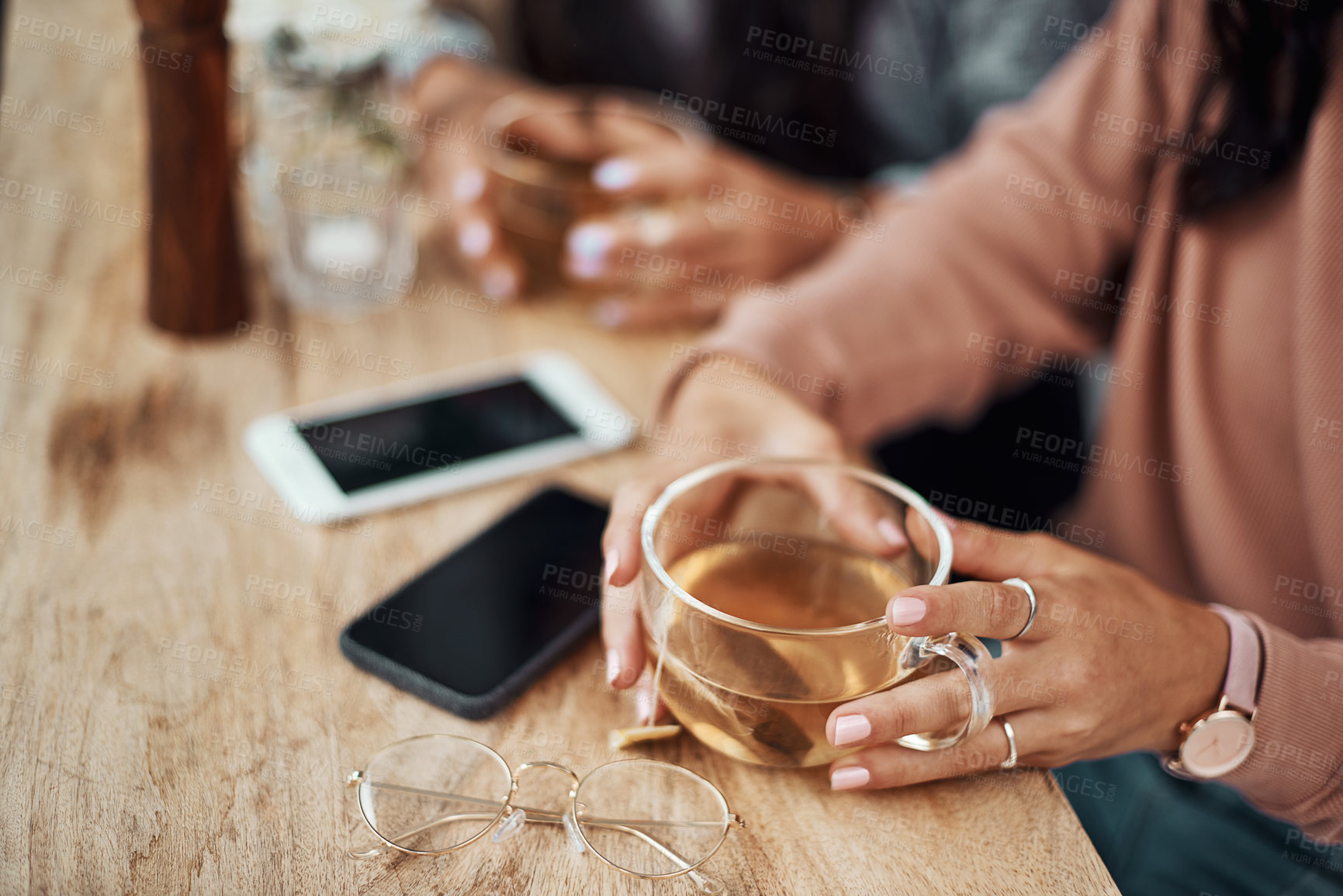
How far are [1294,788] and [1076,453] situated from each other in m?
0.91

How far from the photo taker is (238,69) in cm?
113

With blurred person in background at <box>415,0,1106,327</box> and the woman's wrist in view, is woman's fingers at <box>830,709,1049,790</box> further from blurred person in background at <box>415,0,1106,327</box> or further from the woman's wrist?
blurred person in background at <box>415,0,1106,327</box>

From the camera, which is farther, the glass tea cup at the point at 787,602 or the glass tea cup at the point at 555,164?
the glass tea cup at the point at 555,164

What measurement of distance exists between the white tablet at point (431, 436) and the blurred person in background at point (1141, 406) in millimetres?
87

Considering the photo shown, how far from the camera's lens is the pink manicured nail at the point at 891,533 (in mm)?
579

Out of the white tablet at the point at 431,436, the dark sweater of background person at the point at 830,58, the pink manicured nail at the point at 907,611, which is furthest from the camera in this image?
the dark sweater of background person at the point at 830,58

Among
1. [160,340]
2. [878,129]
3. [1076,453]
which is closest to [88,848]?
[160,340]

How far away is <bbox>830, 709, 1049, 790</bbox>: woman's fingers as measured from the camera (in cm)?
53

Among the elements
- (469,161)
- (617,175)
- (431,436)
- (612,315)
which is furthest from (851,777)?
(469,161)

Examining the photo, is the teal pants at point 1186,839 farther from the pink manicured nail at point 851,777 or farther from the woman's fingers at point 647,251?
the woman's fingers at point 647,251

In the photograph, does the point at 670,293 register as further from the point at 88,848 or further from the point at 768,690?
the point at 88,848

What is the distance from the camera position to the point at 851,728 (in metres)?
0.50

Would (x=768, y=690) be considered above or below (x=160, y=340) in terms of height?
above

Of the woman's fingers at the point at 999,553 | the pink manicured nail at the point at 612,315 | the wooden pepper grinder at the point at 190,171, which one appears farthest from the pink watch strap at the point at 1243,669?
the wooden pepper grinder at the point at 190,171
